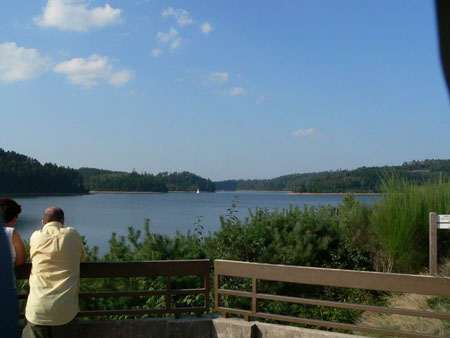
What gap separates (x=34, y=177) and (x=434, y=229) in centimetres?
8592

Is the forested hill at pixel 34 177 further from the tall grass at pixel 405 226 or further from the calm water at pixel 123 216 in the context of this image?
the tall grass at pixel 405 226

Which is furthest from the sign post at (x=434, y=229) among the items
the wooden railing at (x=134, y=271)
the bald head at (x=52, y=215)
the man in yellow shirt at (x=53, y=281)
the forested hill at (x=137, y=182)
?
the forested hill at (x=137, y=182)

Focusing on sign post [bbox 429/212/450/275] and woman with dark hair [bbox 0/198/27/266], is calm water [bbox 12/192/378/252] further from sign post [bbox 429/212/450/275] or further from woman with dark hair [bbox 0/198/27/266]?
woman with dark hair [bbox 0/198/27/266]

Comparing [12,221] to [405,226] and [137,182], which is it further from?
[137,182]

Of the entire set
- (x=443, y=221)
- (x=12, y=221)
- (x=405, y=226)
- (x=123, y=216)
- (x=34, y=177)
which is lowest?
(x=123, y=216)

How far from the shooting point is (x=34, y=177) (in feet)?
287

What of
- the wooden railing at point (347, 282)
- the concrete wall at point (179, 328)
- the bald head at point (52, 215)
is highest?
the bald head at point (52, 215)

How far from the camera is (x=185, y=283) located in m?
9.70

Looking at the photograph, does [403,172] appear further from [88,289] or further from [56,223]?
[56,223]

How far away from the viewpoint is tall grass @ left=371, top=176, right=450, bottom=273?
10.4 meters

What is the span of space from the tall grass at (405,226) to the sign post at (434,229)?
3.13 ft

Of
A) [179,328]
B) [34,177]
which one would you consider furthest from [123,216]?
[179,328]

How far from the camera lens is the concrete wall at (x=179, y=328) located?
655cm

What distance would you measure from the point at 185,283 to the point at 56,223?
199 inches
